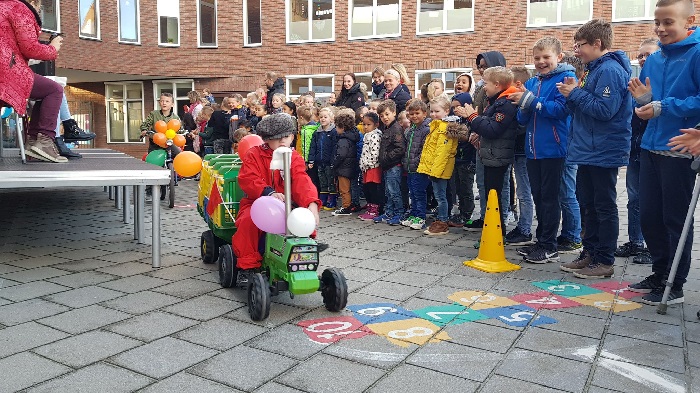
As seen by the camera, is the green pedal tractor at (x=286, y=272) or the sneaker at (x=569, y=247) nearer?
the green pedal tractor at (x=286, y=272)

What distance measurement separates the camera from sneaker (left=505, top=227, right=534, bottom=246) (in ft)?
22.4

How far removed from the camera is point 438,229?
7.51m

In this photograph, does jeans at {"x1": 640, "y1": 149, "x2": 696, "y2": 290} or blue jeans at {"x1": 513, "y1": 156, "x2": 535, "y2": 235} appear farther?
blue jeans at {"x1": 513, "y1": 156, "x2": 535, "y2": 235}

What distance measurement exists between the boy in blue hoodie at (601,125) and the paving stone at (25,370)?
4.24 metres

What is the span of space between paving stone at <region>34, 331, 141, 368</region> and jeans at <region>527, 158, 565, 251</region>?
4053mm

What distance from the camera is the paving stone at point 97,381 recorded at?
3010 mm

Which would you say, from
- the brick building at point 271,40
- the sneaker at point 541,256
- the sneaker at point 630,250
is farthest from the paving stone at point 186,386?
the brick building at point 271,40

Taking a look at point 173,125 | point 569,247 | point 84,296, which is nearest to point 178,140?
point 173,125

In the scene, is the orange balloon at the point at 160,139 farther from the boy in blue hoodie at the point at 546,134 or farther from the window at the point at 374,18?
the window at the point at 374,18

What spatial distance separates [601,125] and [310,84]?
19.6 meters

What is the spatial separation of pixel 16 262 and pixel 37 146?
1205 millimetres

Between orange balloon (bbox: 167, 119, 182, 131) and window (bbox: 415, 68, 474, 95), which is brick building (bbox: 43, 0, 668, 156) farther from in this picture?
orange balloon (bbox: 167, 119, 182, 131)

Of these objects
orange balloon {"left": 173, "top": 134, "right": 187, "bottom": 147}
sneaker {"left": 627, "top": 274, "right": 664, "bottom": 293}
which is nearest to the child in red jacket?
sneaker {"left": 627, "top": 274, "right": 664, "bottom": 293}

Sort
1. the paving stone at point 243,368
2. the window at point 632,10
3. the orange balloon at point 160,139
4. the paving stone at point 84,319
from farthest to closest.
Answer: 1. the window at point 632,10
2. the orange balloon at point 160,139
3. the paving stone at point 84,319
4. the paving stone at point 243,368
